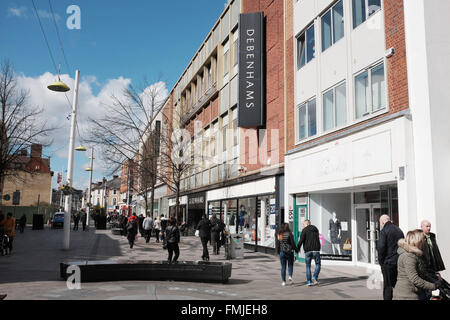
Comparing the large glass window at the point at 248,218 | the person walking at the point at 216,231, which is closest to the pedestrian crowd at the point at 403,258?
the person walking at the point at 216,231

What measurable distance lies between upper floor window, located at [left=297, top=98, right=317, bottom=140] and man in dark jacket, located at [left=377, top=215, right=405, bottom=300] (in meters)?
8.84

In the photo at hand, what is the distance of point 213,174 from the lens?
2956cm

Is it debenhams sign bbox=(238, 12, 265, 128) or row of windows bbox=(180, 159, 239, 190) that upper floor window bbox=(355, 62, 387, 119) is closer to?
debenhams sign bbox=(238, 12, 265, 128)

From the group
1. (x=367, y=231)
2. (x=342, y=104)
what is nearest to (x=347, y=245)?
(x=367, y=231)

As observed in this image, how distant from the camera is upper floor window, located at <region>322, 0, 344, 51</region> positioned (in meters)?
14.9

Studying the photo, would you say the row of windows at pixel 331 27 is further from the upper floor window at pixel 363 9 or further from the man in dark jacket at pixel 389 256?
the man in dark jacket at pixel 389 256

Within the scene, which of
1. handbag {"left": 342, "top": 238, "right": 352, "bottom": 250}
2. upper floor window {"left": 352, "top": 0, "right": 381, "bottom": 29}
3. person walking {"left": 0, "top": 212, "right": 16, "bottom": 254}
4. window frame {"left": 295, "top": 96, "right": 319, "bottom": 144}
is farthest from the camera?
person walking {"left": 0, "top": 212, "right": 16, "bottom": 254}

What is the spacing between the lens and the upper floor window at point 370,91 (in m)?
12.4

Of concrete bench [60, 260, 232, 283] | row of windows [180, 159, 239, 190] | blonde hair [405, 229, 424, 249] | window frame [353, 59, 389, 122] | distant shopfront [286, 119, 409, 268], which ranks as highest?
window frame [353, 59, 389, 122]

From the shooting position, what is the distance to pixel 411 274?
512 cm

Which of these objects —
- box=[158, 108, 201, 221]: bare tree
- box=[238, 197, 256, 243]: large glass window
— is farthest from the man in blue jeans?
box=[158, 108, 201, 221]: bare tree

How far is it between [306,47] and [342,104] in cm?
411
